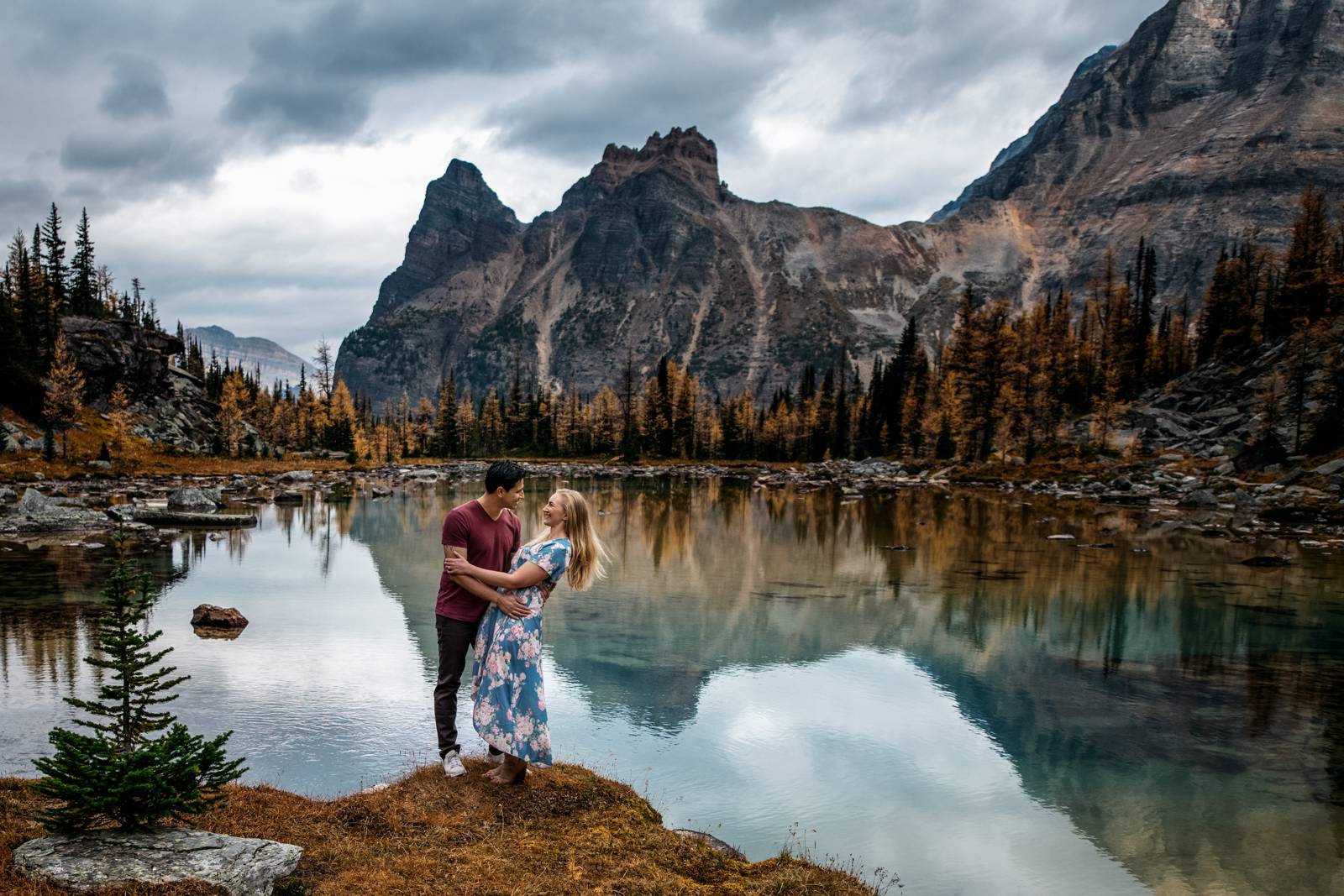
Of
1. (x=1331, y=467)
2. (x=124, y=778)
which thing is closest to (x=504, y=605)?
(x=124, y=778)

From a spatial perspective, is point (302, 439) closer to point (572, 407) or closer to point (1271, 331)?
point (572, 407)

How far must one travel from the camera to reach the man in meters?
7.77

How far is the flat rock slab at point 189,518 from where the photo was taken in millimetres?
37438

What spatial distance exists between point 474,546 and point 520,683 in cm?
151

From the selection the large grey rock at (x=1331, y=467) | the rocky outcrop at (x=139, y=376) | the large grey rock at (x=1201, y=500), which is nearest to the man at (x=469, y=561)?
the large grey rock at (x=1201, y=500)

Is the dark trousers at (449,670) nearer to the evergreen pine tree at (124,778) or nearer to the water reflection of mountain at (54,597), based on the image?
the evergreen pine tree at (124,778)

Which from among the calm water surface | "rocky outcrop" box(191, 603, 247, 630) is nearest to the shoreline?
the calm water surface

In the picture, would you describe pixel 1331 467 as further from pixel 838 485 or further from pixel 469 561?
pixel 469 561

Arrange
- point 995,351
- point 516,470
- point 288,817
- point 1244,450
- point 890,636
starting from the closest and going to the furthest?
point 288,817
point 516,470
point 890,636
point 1244,450
point 995,351

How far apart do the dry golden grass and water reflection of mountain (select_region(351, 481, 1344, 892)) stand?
4.99m

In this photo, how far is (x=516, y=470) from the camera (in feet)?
26.2

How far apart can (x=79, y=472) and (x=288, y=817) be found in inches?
2669

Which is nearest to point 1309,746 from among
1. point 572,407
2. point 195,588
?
point 195,588

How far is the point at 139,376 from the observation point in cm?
8562
